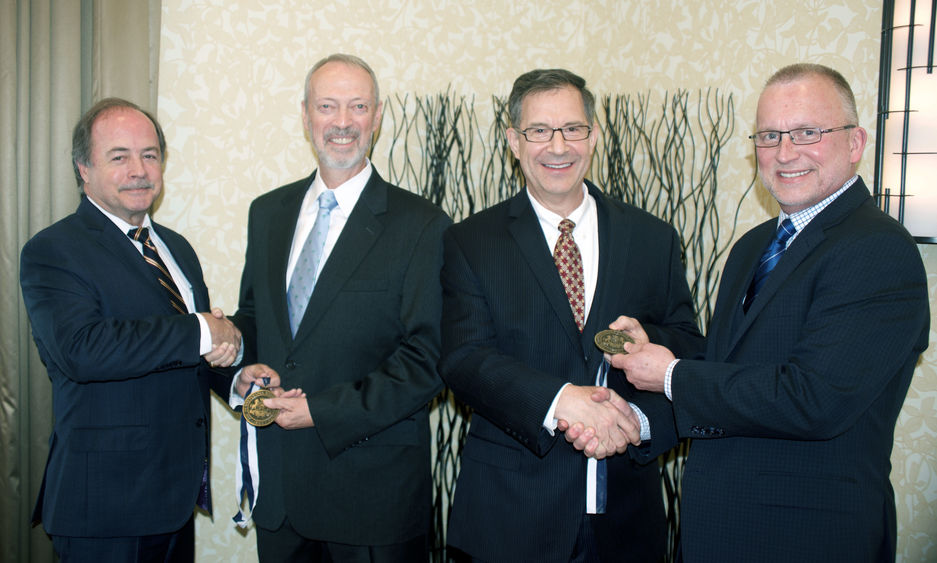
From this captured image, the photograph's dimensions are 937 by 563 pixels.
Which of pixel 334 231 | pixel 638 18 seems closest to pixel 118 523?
pixel 334 231

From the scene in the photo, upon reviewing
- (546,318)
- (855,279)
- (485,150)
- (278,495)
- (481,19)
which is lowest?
(278,495)

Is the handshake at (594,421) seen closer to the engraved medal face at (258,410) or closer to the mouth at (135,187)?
the engraved medal face at (258,410)

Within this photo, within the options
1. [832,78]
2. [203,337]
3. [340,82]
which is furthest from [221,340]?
[832,78]

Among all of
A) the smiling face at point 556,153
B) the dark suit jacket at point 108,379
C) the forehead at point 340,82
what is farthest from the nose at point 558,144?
the dark suit jacket at point 108,379

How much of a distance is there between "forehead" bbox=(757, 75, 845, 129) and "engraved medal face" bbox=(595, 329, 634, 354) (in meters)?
0.72

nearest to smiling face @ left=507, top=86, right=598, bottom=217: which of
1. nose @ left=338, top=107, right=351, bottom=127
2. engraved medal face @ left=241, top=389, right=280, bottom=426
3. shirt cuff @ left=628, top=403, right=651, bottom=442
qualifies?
nose @ left=338, top=107, right=351, bottom=127

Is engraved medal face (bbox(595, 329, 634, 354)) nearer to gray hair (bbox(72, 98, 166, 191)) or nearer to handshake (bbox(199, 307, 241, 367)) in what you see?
handshake (bbox(199, 307, 241, 367))

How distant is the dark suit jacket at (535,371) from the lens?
2092 millimetres

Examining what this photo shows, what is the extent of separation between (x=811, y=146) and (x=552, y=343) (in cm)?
89

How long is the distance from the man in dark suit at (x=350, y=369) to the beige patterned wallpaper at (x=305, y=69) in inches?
37.1

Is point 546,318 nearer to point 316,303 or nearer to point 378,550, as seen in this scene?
point 316,303

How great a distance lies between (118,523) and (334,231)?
1.12m

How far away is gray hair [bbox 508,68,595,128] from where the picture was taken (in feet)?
7.70

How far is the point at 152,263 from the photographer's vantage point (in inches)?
95.6
